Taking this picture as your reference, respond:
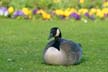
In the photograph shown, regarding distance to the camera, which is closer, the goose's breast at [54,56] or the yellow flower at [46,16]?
the goose's breast at [54,56]

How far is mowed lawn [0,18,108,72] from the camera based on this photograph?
9172 millimetres

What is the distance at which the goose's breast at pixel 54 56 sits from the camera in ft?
29.8

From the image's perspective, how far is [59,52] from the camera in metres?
9.12

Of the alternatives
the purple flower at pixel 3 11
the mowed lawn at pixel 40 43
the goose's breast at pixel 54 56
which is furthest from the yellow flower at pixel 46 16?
the goose's breast at pixel 54 56

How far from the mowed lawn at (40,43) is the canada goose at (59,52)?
12cm

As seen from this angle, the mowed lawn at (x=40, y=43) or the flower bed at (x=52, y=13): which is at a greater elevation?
the flower bed at (x=52, y=13)

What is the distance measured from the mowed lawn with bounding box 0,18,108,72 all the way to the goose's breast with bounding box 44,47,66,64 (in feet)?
0.38

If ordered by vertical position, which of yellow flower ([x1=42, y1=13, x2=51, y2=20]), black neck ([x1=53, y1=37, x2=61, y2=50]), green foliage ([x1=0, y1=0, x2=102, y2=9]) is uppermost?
green foliage ([x1=0, y1=0, x2=102, y2=9])

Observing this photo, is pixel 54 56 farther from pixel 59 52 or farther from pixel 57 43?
pixel 57 43

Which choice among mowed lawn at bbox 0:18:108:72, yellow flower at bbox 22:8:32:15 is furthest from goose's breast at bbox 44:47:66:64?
yellow flower at bbox 22:8:32:15

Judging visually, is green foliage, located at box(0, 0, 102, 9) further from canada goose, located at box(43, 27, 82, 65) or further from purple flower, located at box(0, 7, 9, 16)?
canada goose, located at box(43, 27, 82, 65)

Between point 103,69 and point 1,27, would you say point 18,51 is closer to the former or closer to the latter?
point 103,69

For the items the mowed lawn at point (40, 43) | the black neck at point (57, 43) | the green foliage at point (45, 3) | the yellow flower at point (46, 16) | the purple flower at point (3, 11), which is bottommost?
the mowed lawn at point (40, 43)

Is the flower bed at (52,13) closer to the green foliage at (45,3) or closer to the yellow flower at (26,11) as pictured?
the yellow flower at (26,11)
